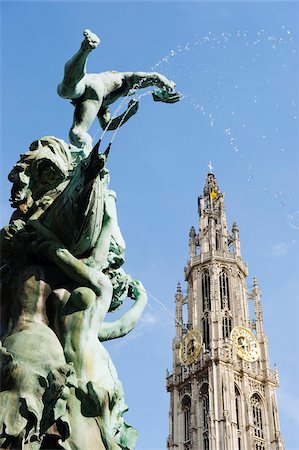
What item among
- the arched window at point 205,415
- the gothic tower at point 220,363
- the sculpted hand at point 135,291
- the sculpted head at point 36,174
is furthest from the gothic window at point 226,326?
the sculpted head at point 36,174

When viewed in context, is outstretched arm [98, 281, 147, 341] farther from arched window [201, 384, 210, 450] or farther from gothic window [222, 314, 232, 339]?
gothic window [222, 314, 232, 339]

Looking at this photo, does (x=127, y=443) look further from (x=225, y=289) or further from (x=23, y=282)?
(x=225, y=289)

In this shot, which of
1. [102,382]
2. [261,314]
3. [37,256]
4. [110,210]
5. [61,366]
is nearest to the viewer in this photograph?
[61,366]

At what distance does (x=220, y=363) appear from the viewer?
5419 cm

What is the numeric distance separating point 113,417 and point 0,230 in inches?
51.9

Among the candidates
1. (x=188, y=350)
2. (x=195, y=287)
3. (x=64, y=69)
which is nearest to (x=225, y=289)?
(x=195, y=287)

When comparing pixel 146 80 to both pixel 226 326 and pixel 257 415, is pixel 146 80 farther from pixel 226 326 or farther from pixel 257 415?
pixel 226 326

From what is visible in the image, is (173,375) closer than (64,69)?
No

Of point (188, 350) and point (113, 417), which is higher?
point (188, 350)

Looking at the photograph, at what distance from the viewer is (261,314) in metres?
61.5

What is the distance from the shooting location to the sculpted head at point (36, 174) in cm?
430

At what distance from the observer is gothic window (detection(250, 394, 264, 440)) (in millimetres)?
54000

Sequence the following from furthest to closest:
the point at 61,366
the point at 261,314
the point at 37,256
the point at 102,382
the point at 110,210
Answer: the point at 261,314, the point at 110,210, the point at 37,256, the point at 102,382, the point at 61,366

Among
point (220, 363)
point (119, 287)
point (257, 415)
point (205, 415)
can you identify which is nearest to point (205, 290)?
point (220, 363)
